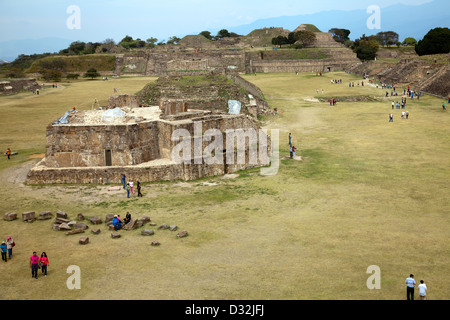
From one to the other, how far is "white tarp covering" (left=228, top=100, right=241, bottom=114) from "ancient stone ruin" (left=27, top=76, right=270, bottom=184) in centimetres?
1107

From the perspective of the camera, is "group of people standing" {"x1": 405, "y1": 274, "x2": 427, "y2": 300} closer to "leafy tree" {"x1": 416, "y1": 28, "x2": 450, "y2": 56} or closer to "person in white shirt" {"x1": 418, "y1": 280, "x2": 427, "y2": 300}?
"person in white shirt" {"x1": 418, "y1": 280, "x2": 427, "y2": 300}

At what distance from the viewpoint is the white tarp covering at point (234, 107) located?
1369 inches

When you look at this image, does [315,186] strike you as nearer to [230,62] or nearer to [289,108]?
[289,108]

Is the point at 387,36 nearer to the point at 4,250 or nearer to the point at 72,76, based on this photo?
the point at 72,76

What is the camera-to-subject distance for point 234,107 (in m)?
35.4

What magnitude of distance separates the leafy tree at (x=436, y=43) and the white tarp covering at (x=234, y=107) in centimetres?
5027

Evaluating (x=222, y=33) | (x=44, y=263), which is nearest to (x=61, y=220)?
(x=44, y=263)

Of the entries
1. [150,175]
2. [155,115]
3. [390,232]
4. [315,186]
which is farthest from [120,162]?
[390,232]

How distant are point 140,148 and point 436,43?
65.5m

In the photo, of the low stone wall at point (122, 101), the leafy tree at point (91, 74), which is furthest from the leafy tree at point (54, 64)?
the low stone wall at point (122, 101)

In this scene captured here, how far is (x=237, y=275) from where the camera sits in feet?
38.9

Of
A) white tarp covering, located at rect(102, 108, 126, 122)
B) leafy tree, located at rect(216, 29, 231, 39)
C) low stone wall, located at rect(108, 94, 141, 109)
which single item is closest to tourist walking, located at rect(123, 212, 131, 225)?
white tarp covering, located at rect(102, 108, 126, 122)

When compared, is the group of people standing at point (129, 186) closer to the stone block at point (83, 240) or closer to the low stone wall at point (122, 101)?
the stone block at point (83, 240)

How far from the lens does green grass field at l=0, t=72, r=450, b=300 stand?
11.4m
